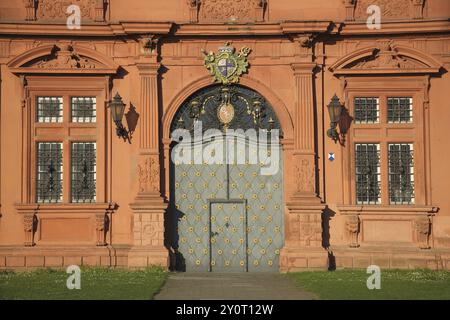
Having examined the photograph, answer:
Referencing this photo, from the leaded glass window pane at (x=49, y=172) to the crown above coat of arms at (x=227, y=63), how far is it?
4.03 metres

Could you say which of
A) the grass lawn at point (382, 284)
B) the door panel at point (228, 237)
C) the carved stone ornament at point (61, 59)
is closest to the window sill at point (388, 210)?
the grass lawn at point (382, 284)

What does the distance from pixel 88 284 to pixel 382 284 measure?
5.74 metres

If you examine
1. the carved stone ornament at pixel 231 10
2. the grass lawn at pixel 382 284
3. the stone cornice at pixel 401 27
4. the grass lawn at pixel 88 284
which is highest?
the carved stone ornament at pixel 231 10

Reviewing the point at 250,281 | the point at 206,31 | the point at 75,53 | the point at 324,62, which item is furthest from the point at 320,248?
the point at 75,53

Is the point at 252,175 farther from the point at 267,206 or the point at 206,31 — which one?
the point at 206,31

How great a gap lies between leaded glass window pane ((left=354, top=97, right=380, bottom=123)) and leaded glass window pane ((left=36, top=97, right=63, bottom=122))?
6.97m

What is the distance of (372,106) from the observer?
21.6m

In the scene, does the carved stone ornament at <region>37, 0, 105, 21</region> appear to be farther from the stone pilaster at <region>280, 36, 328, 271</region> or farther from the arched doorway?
the stone pilaster at <region>280, 36, 328, 271</region>

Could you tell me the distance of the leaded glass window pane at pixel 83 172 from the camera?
21.5 metres

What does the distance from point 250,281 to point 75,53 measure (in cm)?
679

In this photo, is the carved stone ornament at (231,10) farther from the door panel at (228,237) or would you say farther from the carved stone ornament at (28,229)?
the carved stone ornament at (28,229)

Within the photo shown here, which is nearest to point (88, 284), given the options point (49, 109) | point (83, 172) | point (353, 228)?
point (83, 172)

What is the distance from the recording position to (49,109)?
21.6m
